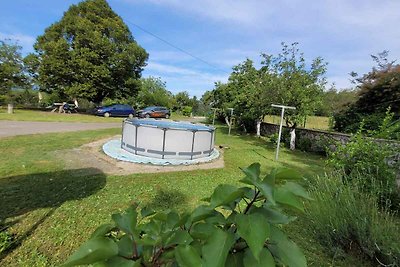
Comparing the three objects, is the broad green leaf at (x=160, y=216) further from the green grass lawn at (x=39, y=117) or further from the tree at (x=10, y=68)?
the tree at (x=10, y=68)

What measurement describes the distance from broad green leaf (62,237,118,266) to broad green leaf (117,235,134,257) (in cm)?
5

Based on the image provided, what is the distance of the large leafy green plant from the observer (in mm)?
583

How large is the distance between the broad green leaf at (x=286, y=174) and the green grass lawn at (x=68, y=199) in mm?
2982

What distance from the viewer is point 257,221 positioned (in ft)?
1.99

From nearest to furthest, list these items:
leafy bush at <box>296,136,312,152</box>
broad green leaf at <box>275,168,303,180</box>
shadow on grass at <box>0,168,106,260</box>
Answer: broad green leaf at <box>275,168,303,180</box>
shadow on grass at <box>0,168,106,260</box>
leafy bush at <box>296,136,312,152</box>

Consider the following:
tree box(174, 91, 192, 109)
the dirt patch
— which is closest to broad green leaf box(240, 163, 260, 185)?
the dirt patch

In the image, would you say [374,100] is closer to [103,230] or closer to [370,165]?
[370,165]

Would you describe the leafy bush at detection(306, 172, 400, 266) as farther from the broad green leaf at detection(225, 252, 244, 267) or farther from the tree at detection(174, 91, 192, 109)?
the tree at detection(174, 91, 192, 109)

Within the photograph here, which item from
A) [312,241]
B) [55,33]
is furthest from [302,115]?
[55,33]

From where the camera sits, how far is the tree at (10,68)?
23594mm

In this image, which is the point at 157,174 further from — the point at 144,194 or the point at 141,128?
the point at 141,128

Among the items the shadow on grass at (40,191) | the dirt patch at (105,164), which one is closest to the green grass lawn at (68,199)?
the shadow on grass at (40,191)

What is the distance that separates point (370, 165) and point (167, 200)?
3610mm

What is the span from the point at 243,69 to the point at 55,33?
757 inches
